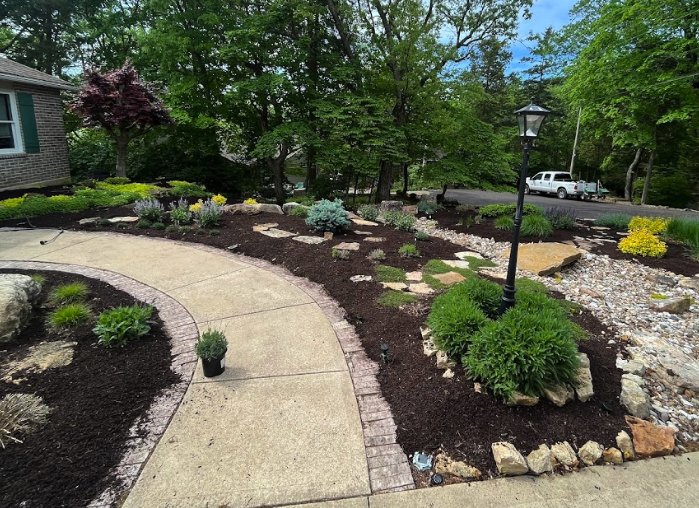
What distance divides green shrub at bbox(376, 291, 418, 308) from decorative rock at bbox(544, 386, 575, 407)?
1.69 metres

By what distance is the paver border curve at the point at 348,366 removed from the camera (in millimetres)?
1982

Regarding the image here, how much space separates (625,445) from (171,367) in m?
3.17

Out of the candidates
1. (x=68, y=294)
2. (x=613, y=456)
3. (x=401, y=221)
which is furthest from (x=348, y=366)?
(x=401, y=221)

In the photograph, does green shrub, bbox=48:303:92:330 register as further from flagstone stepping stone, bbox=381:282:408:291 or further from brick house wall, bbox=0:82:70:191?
brick house wall, bbox=0:82:70:191

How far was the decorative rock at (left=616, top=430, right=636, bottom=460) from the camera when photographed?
2143mm

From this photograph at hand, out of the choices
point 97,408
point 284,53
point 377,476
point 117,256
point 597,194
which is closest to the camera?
point 377,476

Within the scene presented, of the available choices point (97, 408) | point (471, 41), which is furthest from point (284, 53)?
point (97, 408)

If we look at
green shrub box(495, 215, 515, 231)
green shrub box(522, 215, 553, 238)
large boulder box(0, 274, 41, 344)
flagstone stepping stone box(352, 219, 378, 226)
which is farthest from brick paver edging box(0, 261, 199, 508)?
green shrub box(495, 215, 515, 231)

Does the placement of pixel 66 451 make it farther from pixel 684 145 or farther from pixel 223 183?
pixel 684 145

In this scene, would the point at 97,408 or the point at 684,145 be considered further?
the point at 684,145

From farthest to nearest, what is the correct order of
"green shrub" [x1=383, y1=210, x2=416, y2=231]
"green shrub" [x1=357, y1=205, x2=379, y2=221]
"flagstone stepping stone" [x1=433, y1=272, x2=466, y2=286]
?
"green shrub" [x1=357, y1=205, x2=379, y2=221] < "green shrub" [x1=383, y1=210, x2=416, y2=231] < "flagstone stepping stone" [x1=433, y1=272, x2=466, y2=286]

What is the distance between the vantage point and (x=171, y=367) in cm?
284

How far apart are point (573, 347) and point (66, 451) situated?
321cm

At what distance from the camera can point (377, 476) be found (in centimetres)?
199
